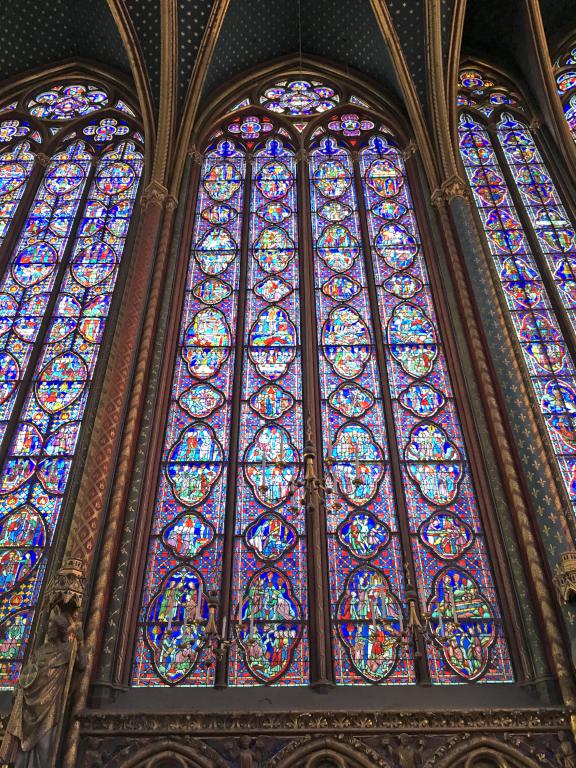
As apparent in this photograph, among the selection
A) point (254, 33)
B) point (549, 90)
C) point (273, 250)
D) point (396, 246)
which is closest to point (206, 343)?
point (273, 250)

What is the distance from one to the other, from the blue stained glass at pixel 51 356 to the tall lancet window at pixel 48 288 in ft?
0.05

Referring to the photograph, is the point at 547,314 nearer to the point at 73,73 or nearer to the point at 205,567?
the point at 205,567

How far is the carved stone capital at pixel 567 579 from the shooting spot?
25.0 ft

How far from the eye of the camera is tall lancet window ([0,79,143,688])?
30.5ft

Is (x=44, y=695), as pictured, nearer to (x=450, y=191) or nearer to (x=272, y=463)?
(x=272, y=463)

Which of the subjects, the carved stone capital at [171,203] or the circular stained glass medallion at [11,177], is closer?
the carved stone capital at [171,203]

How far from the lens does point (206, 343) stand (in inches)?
436

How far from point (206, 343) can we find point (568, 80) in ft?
30.6

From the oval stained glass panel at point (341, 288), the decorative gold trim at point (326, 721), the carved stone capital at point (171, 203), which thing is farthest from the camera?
the carved stone capital at point (171, 203)

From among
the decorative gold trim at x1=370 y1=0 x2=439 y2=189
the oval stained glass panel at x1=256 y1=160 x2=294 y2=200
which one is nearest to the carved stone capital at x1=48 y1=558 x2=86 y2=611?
the oval stained glass panel at x1=256 y1=160 x2=294 y2=200

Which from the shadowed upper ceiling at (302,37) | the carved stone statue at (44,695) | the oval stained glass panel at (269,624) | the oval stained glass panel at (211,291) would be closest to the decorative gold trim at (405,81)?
the shadowed upper ceiling at (302,37)

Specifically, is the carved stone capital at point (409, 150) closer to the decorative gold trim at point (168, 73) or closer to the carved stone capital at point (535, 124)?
the carved stone capital at point (535, 124)

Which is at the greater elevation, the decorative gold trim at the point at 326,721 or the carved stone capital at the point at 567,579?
the carved stone capital at the point at 567,579

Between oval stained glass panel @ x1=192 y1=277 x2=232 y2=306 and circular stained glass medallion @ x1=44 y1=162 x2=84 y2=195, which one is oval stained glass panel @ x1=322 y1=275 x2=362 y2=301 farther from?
circular stained glass medallion @ x1=44 y1=162 x2=84 y2=195
